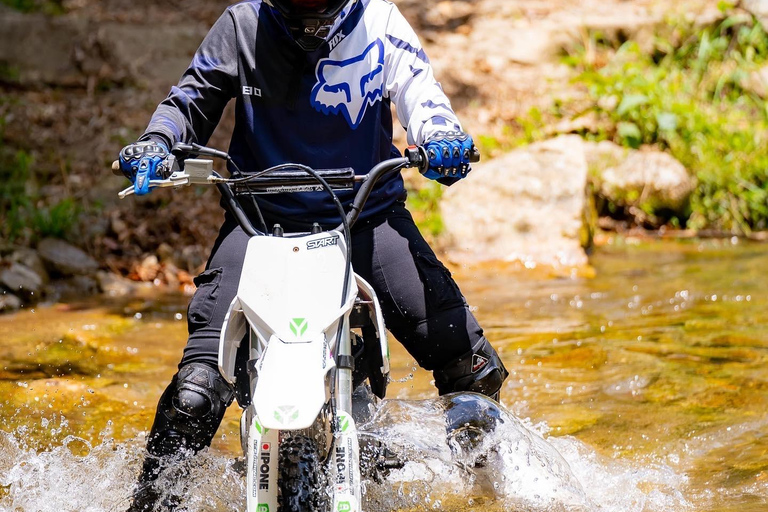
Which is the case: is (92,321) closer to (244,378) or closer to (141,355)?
(141,355)

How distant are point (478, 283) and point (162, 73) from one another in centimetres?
449

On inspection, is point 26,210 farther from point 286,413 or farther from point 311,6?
point 286,413

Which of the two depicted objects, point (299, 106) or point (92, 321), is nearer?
point (299, 106)

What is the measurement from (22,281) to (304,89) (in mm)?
3843

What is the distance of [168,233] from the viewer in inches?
283

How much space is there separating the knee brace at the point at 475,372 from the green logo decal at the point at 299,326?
0.86 meters

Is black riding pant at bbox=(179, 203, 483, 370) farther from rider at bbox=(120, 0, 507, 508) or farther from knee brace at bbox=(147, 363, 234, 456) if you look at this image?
knee brace at bbox=(147, 363, 234, 456)

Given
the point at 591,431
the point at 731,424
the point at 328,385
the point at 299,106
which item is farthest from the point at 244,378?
the point at 731,424

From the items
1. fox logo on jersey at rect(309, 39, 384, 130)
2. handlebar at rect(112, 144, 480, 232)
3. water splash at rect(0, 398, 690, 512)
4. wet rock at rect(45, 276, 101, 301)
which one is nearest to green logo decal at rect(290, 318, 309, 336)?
handlebar at rect(112, 144, 480, 232)

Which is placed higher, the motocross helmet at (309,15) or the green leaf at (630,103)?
the motocross helmet at (309,15)

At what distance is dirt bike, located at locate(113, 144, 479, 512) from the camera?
2.17 m

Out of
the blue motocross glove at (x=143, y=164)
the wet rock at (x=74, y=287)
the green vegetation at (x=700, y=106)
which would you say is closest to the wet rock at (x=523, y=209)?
the green vegetation at (x=700, y=106)

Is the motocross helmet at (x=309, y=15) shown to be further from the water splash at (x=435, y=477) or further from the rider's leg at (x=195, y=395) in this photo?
the water splash at (x=435, y=477)

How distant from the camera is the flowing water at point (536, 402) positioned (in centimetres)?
303
